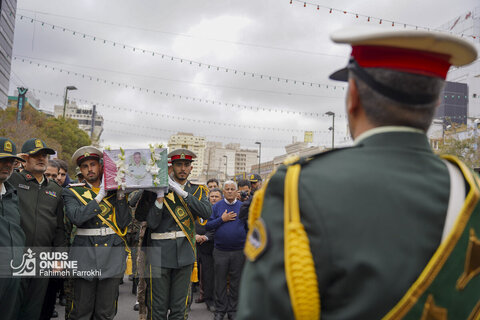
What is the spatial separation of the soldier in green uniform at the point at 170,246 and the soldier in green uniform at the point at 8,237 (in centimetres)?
150

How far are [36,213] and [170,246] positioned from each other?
1714 millimetres

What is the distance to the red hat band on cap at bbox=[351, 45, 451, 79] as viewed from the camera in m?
1.30

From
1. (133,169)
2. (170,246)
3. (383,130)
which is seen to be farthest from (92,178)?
(383,130)

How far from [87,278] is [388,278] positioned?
433 cm

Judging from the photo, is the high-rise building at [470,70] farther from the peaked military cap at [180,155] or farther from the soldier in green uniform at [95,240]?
the soldier in green uniform at [95,240]

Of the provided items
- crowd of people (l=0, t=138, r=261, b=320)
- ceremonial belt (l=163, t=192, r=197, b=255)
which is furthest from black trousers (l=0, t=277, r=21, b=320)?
ceremonial belt (l=163, t=192, r=197, b=255)

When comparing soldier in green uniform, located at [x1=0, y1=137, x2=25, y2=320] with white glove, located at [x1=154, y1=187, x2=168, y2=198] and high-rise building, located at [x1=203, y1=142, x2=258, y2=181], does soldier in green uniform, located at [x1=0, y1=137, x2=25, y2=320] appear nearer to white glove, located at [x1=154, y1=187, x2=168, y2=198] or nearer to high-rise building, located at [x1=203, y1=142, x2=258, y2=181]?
white glove, located at [x1=154, y1=187, x2=168, y2=198]

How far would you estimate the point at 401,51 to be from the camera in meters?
1.30

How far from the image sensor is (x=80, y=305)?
15.4ft

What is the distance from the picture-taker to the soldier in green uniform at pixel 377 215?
3.83 feet

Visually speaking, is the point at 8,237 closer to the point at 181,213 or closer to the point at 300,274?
the point at 181,213

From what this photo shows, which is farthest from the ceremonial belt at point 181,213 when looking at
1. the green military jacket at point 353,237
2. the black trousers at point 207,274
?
the green military jacket at point 353,237

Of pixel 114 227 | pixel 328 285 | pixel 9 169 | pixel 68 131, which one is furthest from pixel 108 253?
pixel 68 131

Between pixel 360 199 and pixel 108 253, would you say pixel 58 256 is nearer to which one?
pixel 108 253
